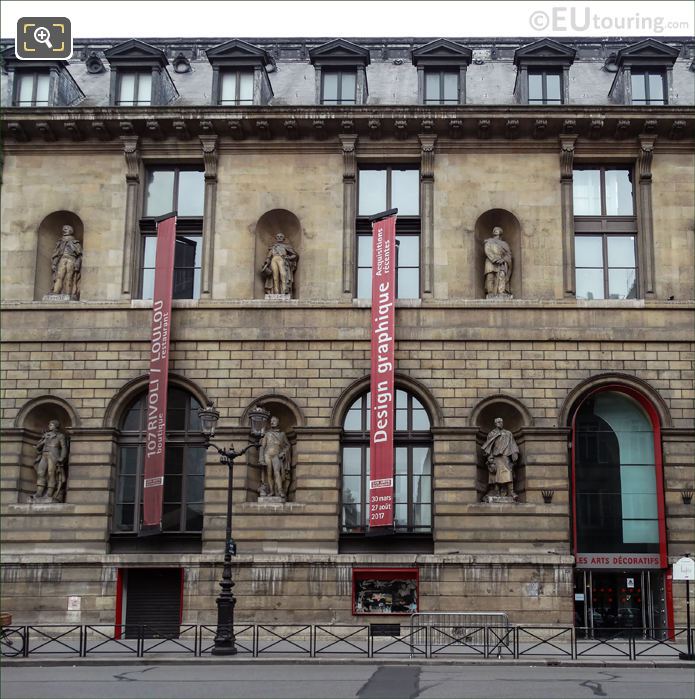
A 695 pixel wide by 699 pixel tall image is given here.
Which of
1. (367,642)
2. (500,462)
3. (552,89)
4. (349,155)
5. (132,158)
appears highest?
(552,89)

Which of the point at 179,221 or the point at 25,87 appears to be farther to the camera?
the point at 25,87

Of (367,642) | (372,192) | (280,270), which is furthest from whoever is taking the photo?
(372,192)

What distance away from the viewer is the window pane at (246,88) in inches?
1471

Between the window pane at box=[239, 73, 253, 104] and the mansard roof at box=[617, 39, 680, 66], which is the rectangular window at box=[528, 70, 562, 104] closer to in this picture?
the mansard roof at box=[617, 39, 680, 66]

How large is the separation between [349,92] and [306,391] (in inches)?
439

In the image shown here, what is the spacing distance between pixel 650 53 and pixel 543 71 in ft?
12.2

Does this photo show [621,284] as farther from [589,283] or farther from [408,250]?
[408,250]

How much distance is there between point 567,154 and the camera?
118ft

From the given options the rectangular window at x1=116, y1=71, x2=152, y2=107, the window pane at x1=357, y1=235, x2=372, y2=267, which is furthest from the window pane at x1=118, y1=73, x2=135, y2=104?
the window pane at x1=357, y1=235, x2=372, y2=267

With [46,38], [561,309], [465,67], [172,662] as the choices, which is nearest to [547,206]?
[561,309]

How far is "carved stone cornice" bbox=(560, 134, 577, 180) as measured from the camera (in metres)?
35.8

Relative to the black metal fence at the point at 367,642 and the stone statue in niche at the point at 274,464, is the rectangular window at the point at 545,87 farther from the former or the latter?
the black metal fence at the point at 367,642

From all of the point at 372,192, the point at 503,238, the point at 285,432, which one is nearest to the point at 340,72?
the point at 372,192

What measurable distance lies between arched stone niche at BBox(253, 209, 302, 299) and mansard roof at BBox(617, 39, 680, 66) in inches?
515
